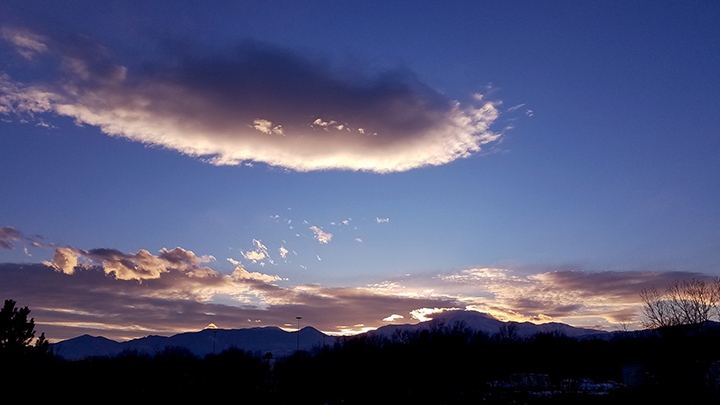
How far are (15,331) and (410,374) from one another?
5331 cm

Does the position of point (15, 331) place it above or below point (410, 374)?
above

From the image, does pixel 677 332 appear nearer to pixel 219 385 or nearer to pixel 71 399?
pixel 219 385

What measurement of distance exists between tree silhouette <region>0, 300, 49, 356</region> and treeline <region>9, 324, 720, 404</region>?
1.26 meters

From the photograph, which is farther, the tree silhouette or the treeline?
the treeline

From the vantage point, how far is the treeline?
38.2 m

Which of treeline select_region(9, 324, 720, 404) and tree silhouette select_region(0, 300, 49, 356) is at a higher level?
tree silhouette select_region(0, 300, 49, 356)

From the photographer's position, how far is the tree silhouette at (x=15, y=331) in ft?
96.7

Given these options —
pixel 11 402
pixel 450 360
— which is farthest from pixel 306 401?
pixel 450 360

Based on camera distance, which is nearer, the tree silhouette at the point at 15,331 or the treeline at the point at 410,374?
the tree silhouette at the point at 15,331

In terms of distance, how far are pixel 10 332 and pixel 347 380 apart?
48.8 m

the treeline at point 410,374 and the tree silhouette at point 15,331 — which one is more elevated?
the tree silhouette at point 15,331

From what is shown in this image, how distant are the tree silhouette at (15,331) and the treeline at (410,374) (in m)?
1.26

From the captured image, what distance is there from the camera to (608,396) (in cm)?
3991

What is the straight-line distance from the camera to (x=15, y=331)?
29.9 meters
